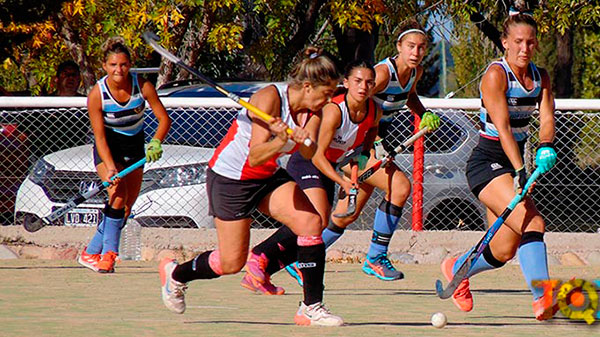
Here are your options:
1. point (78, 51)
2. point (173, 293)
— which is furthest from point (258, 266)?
point (78, 51)

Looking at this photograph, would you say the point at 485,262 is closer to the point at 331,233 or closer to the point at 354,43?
the point at 331,233

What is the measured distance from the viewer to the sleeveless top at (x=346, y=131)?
8.55 meters

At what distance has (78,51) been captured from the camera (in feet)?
49.1

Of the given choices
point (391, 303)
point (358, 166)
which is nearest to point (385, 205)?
point (358, 166)

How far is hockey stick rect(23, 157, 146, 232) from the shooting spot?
977 cm

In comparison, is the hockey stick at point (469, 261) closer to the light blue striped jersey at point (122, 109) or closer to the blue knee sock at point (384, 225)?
the blue knee sock at point (384, 225)

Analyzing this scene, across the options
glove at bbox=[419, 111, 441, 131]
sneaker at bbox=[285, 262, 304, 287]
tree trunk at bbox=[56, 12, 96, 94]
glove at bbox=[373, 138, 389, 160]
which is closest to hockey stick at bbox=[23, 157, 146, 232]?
sneaker at bbox=[285, 262, 304, 287]

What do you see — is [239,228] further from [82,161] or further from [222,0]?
[222,0]

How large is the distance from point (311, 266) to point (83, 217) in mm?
5097

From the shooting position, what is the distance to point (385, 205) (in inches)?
376

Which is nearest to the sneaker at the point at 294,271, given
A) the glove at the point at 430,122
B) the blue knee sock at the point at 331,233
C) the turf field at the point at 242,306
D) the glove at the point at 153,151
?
the turf field at the point at 242,306

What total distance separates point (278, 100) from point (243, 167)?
505 millimetres

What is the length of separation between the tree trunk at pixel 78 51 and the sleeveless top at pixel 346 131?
678 cm

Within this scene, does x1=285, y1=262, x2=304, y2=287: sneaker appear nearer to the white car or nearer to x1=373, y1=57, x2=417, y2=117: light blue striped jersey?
x1=373, y1=57, x2=417, y2=117: light blue striped jersey
